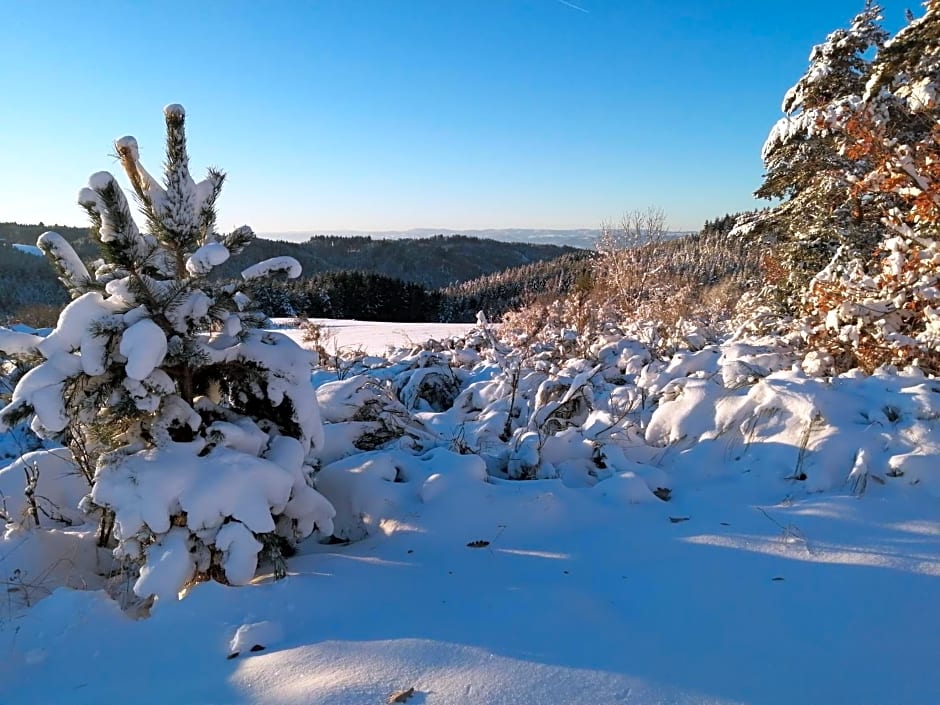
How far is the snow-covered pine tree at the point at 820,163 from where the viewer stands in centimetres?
679

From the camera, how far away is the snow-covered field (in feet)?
5.20

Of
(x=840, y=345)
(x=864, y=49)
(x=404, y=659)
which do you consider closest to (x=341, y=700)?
(x=404, y=659)

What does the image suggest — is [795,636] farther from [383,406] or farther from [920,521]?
[383,406]

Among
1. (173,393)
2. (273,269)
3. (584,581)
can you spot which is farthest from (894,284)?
(173,393)

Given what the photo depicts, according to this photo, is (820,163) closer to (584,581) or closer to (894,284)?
(894,284)

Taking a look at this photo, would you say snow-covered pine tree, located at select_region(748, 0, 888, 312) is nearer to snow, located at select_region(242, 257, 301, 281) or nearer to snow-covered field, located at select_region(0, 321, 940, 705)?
snow-covered field, located at select_region(0, 321, 940, 705)

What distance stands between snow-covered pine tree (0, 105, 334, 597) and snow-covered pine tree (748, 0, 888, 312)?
21.4ft

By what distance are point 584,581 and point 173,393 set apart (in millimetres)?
1924

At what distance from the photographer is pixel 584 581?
212 centimetres

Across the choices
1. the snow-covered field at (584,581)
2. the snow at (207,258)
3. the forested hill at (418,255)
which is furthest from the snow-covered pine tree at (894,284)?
the forested hill at (418,255)

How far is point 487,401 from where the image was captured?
5211mm

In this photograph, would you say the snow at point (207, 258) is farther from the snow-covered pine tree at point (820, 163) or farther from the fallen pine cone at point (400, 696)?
the snow-covered pine tree at point (820, 163)

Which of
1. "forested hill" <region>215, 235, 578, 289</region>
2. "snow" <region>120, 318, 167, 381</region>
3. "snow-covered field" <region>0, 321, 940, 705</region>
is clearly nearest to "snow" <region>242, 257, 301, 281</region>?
"snow" <region>120, 318, 167, 381</region>

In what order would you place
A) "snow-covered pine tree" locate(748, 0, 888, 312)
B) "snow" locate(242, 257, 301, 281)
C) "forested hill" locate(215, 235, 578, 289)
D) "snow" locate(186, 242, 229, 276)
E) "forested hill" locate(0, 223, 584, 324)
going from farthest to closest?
"forested hill" locate(215, 235, 578, 289) → "forested hill" locate(0, 223, 584, 324) → "snow-covered pine tree" locate(748, 0, 888, 312) → "snow" locate(242, 257, 301, 281) → "snow" locate(186, 242, 229, 276)
